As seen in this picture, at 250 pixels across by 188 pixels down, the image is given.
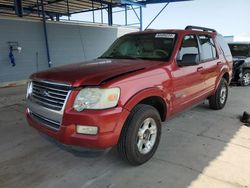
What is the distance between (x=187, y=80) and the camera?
156 inches

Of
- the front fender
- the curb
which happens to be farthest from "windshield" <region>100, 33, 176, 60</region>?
the curb

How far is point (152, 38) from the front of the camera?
13.3 ft

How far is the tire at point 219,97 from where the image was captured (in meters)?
5.50

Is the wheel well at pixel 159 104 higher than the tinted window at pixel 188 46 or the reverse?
the reverse

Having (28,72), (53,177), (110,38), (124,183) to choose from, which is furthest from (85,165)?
(110,38)

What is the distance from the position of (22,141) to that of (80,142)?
1.91m

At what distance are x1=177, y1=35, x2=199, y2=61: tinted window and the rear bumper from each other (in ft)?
5.46

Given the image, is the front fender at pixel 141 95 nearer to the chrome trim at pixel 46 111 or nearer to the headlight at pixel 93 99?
the headlight at pixel 93 99

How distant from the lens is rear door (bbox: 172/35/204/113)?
3.72 metres

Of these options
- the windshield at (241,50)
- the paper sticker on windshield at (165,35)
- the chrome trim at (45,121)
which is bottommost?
the chrome trim at (45,121)

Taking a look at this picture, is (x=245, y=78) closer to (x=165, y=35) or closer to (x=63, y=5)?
(x=165, y=35)

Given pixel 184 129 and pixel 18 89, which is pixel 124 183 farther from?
pixel 18 89

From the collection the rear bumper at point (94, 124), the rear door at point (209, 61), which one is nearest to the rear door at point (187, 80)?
the rear door at point (209, 61)

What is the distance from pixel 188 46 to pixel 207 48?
3.15 feet
